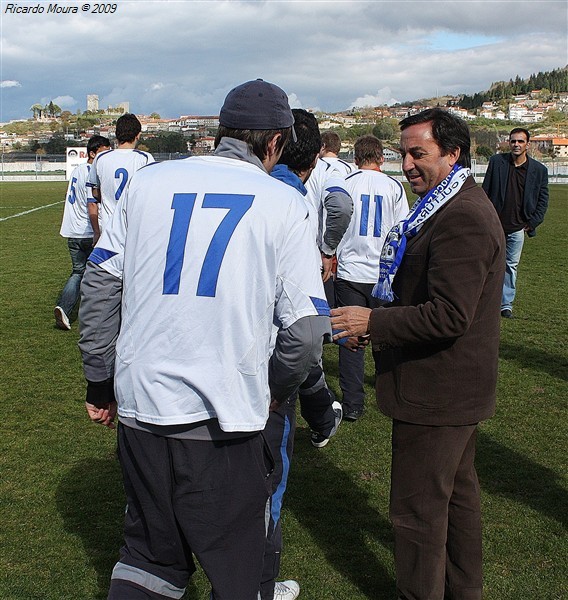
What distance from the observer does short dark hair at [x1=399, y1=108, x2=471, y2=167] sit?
309cm

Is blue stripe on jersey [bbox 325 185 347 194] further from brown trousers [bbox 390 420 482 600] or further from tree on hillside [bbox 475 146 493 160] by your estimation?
tree on hillside [bbox 475 146 493 160]

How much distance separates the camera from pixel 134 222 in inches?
99.1

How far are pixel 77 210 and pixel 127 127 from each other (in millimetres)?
2401

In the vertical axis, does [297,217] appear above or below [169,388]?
above

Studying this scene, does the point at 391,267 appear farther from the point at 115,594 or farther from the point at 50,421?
the point at 50,421

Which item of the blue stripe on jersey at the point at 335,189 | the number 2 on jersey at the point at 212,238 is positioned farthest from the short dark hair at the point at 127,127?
the number 2 on jersey at the point at 212,238

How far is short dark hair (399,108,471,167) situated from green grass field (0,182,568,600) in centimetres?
213

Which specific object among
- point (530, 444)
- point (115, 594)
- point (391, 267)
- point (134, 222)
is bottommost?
point (530, 444)

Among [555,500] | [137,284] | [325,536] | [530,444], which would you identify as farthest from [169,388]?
[530,444]

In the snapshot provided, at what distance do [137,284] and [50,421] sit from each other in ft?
13.1

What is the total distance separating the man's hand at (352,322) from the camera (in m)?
3.21

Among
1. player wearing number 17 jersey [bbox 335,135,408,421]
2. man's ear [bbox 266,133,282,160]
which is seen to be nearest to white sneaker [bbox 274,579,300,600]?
man's ear [bbox 266,133,282,160]

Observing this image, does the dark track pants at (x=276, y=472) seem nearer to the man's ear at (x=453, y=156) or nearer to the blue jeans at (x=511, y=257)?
the man's ear at (x=453, y=156)

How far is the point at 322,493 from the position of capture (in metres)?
4.91
